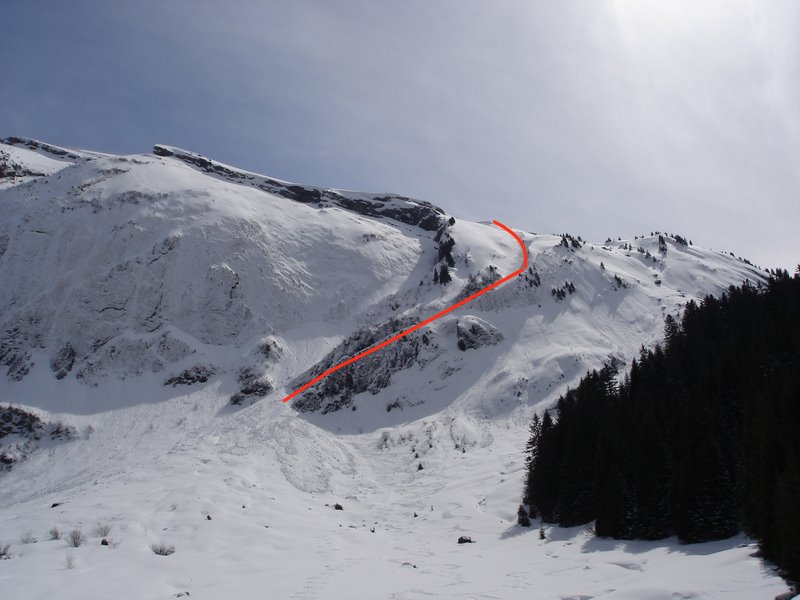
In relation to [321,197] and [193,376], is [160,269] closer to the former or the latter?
[193,376]

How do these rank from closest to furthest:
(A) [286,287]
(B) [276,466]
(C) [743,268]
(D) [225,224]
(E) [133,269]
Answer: (B) [276,466], (E) [133,269], (A) [286,287], (D) [225,224], (C) [743,268]

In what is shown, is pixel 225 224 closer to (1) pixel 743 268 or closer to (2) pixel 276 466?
(2) pixel 276 466

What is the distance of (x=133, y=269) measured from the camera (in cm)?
9388

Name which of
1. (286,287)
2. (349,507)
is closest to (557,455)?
(349,507)

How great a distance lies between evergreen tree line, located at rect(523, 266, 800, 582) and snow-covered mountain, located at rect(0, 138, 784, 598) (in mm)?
1880

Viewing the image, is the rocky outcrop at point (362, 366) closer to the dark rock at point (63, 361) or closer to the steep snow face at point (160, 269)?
the steep snow face at point (160, 269)

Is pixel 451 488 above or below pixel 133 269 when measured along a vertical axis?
below

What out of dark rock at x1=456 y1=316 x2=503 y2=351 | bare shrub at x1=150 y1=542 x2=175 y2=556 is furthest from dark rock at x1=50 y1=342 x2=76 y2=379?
bare shrub at x1=150 y1=542 x2=175 y2=556

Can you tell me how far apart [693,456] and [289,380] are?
201 ft

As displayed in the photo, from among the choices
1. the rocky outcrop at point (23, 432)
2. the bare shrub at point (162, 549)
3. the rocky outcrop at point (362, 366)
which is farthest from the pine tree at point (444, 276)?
the bare shrub at point (162, 549)

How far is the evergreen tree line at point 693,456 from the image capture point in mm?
20578

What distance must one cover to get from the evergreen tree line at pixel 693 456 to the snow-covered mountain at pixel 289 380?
1.88m

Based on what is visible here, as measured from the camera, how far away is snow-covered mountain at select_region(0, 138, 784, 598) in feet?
57.6

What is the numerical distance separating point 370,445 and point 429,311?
32.9m
